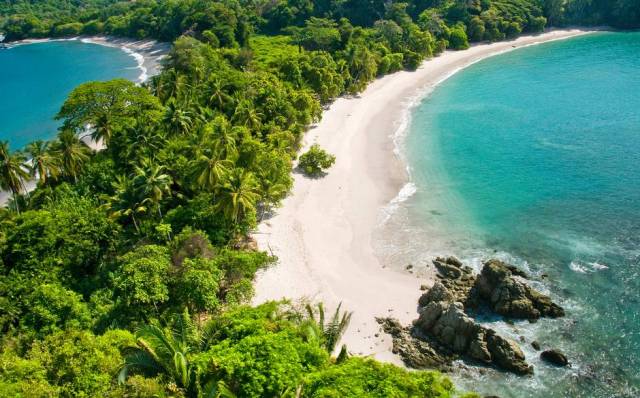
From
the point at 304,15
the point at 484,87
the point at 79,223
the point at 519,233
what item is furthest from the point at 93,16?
the point at 519,233

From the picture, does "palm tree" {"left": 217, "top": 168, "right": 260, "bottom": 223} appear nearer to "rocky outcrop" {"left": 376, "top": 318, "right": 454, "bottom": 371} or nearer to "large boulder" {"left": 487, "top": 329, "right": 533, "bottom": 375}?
"rocky outcrop" {"left": 376, "top": 318, "right": 454, "bottom": 371}

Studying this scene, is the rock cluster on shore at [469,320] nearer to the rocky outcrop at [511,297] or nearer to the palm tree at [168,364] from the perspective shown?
the rocky outcrop at [511,297]

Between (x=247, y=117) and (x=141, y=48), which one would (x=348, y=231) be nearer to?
(x=247, y=117)

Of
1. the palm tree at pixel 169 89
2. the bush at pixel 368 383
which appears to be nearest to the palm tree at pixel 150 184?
the bush at pixel 368 383

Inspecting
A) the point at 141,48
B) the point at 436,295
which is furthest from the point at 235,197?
the point at 141,48

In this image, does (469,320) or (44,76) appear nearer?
(469,320)

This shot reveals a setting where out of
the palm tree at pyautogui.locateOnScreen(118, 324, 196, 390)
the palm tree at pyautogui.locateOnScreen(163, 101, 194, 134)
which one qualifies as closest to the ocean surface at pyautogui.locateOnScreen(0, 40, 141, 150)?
the palm tree at pyautogui.locateOnScreen(163, 101, 194, 134)

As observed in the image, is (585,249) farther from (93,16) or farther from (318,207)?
(93,16)
